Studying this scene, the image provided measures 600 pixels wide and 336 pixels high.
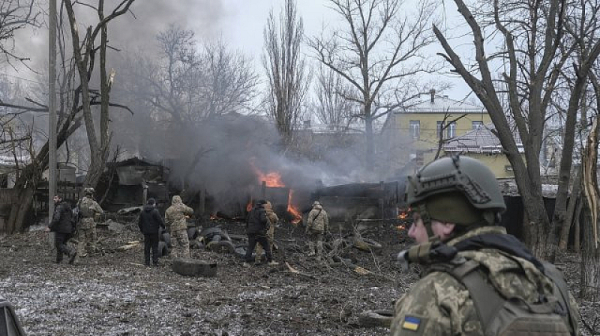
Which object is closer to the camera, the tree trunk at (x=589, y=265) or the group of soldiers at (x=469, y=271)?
the group of soldiers at (x=469, y=271)

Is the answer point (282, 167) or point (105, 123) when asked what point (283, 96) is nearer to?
point (282, 167)

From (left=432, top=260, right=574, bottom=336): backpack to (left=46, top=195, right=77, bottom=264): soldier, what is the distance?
470 inches

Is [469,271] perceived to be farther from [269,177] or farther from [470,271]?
[269,177]

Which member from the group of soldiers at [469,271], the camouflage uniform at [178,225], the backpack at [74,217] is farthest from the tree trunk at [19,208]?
the group of soldiers at [469,271]

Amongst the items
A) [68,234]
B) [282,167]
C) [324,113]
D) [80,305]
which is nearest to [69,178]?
[282,167]

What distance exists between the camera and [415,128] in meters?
49.8

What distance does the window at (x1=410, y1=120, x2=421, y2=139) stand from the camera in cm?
4878

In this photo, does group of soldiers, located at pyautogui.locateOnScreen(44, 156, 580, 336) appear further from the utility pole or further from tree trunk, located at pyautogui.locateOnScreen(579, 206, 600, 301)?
the utility pole

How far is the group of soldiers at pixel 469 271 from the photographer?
1773 millimetres

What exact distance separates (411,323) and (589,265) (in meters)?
8.08

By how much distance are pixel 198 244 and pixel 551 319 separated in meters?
14.1

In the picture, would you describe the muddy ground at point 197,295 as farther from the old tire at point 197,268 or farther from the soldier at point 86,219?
the soldier at point 86,219

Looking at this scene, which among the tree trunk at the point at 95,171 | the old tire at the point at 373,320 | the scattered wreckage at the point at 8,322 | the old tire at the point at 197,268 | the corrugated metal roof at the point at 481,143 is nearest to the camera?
the scattered wreckage at the point at 8,322

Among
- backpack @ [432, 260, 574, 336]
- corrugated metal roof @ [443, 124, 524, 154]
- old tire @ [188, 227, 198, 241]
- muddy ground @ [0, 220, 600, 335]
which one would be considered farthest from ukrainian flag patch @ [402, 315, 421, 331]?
corrugated metal roof @ [443, 124, 524, 154]
